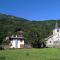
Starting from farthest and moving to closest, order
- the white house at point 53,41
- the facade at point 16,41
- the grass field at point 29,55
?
the white house at point 53,41, the facade at point 16,41, the grass field at point 29,55

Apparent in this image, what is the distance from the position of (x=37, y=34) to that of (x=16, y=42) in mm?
8064

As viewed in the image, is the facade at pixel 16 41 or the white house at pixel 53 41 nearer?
the facade at pixel 16 41

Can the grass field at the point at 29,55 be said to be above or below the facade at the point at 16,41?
below

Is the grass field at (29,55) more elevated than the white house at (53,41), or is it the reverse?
the white house at (53,41)

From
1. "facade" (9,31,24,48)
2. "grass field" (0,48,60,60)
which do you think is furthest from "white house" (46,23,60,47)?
"grass field" (0,48,60,60)

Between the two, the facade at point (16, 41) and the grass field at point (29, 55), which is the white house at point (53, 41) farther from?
the grass field at point (29, 55)

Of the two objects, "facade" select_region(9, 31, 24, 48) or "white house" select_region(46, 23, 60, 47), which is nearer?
"facade" select_region(9, 31, 24, 48)

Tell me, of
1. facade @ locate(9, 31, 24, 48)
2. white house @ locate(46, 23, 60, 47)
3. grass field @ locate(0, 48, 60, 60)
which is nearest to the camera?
grass field @ locate(0, 48, 60, 60)

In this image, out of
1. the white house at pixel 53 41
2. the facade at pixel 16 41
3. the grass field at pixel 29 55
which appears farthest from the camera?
the white house at pixel 53 41

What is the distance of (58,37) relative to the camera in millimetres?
87312

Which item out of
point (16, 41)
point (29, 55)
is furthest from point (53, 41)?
point (29, 55)

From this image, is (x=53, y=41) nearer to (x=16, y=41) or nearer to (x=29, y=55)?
(x=16, y=41)

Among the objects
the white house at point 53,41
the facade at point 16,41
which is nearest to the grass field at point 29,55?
the facade at point 16,41

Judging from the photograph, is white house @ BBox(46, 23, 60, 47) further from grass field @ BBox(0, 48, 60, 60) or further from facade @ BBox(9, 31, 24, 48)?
grass field @ BBox(0, 48, 60, 60)
